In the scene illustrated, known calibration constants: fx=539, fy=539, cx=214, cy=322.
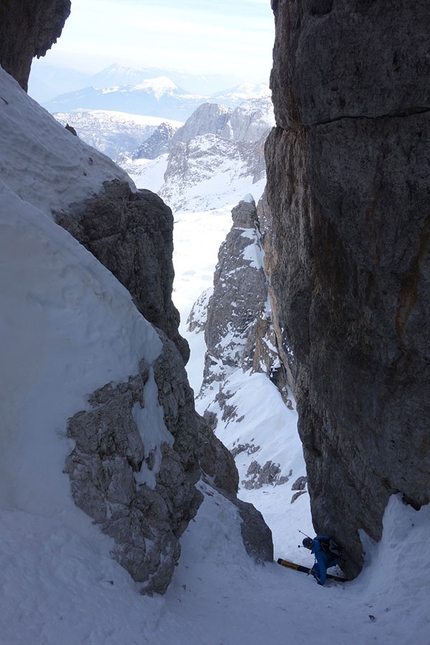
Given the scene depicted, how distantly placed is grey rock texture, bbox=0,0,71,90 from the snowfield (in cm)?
264

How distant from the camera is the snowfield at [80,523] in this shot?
6.46m

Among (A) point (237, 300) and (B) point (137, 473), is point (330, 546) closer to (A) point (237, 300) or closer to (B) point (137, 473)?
(B) point (137, 473)

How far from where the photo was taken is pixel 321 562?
519 inches

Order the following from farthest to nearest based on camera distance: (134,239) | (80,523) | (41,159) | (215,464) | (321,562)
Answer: (215,464) → (321,562) → (134,239) → (41,159) → (80,523)

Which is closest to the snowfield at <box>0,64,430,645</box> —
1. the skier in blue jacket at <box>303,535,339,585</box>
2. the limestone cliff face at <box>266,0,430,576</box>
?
the skier in blue jacket at <box>303,535,339,585</box>

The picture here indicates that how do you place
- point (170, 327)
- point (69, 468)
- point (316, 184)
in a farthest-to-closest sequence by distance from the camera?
point (170, 327) < point (316, 184) < point (69, 468)

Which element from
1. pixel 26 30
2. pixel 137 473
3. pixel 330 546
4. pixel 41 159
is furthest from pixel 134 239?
pixel 330 546

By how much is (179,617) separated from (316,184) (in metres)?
7.67

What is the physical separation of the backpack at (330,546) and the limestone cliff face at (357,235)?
0.31 metres

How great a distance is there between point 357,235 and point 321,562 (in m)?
8.17

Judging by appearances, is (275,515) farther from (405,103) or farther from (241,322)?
(241,322)

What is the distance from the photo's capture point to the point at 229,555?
11430mm

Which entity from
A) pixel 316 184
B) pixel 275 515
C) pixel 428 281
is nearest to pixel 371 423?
pixel 428 281

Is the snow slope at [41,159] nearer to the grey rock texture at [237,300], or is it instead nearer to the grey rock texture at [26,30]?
the grey rock texture at [26,30]
